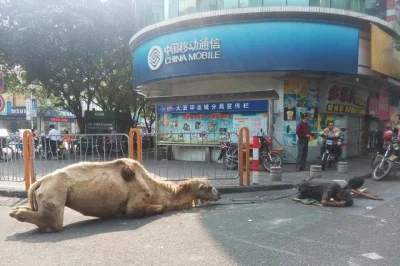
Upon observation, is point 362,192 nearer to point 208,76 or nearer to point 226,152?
point 226,152

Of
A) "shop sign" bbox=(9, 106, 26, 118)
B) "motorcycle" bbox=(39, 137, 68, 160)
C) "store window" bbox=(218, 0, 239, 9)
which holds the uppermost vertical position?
"store window" bbox=(218, 0, 239, 9)

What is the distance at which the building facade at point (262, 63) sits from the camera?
Result: 11102 millimetres

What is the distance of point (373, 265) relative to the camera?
3496 millimetres

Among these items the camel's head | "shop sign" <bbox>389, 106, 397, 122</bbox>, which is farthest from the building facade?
"shop sign" <bbox>389, 106, 397, 122</bbox>

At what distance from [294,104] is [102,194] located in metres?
8.86

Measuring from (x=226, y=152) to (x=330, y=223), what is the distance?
5.19m

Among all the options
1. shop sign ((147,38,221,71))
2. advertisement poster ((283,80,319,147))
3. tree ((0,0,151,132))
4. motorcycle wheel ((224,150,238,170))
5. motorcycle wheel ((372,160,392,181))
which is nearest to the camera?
motorcycle wheel ((372,160,392,181))

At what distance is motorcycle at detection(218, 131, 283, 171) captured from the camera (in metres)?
9.88

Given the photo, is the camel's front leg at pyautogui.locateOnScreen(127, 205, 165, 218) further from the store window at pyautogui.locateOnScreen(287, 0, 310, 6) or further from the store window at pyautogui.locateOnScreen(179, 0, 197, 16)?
the store window at pyautogui.locateOnScreen(179, 0, 197, 16)

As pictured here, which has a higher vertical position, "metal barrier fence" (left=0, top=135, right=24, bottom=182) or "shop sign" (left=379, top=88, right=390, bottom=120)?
"shop sign" (left=379, top=88, right=390, bottom=120)

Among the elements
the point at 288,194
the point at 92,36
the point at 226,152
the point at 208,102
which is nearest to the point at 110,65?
the point at 92,36

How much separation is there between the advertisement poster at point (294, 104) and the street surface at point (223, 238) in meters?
6.02

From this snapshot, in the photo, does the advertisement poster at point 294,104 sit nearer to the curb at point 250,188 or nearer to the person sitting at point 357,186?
the curb at point 250,188

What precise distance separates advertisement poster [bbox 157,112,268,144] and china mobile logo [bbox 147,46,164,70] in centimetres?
219
